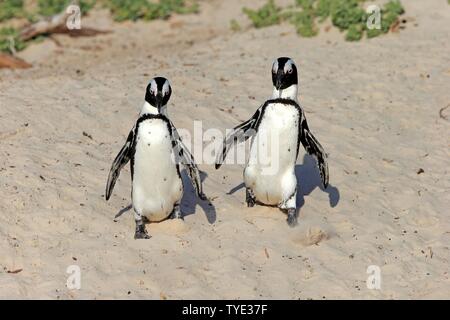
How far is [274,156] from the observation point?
7.25 metres

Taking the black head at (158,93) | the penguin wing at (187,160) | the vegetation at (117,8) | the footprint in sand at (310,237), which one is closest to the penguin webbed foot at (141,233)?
the penguin wing at (187,160)

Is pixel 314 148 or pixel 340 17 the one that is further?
pixel 340 17

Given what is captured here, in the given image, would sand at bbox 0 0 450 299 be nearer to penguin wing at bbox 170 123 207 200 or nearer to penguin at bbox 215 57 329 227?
penguin at bbox 215 57 329 227

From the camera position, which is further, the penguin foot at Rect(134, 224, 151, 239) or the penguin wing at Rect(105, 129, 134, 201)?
the penguin wing at Rect(105, 129, 134, 201)

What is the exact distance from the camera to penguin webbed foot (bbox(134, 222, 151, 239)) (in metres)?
6.92

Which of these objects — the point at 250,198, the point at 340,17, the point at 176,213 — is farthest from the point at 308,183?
the point at 340,17

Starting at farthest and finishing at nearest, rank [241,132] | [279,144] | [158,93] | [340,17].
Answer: [340,17] < [241,132] < [279,144] < [158,93]

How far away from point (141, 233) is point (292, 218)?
3.75 ft

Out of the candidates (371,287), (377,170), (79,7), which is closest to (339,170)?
(377,170)

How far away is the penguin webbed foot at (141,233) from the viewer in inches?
272

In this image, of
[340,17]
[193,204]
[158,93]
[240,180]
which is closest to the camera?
[158,93]

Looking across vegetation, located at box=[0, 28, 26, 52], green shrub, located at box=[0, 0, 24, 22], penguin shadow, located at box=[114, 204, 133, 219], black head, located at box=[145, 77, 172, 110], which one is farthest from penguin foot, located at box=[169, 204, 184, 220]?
green shrub, located at box=[0, 0, 24, 22]

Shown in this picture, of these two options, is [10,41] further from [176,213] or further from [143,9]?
[176,213]

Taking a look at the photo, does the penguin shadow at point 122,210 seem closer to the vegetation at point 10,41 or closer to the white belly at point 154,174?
the white belly at point 154,174
